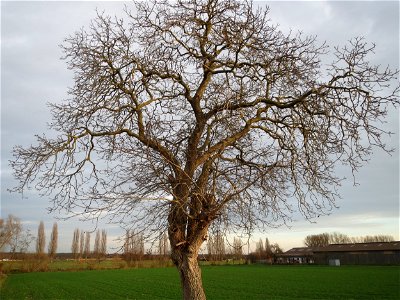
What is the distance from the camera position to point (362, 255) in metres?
77.1

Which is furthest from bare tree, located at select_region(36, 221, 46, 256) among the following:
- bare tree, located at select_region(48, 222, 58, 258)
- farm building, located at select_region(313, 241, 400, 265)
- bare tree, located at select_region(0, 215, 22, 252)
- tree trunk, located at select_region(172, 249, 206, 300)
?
tree trunk, located at select_region(172, 249, 206, 300)

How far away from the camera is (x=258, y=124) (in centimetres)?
744

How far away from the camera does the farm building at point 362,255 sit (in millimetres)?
72562

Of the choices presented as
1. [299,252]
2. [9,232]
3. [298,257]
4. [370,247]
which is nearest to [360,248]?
[370,247]

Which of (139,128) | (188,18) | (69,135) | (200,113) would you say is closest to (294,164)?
(200,113)

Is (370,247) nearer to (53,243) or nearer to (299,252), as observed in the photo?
(299,252)

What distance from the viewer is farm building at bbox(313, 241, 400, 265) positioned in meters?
72.6

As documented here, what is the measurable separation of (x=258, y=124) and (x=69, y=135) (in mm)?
3612

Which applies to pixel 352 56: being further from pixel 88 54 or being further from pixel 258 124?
pixel 88 54

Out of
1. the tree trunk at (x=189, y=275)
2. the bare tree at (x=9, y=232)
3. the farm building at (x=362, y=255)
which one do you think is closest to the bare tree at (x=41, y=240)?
the bare tree at (x=9, y=232)

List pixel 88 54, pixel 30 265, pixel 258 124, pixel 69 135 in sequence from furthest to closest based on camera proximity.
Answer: pixel 30 265 → pixel 258 124 → pixel 88 54 → pixel 69 135

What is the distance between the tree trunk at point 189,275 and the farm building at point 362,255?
7680cm

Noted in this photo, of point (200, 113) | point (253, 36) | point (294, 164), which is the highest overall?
point (253, 36)

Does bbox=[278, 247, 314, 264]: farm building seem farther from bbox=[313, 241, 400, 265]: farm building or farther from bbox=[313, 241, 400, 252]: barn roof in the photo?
bbox=[313, 241, 400, 265]: farm building
